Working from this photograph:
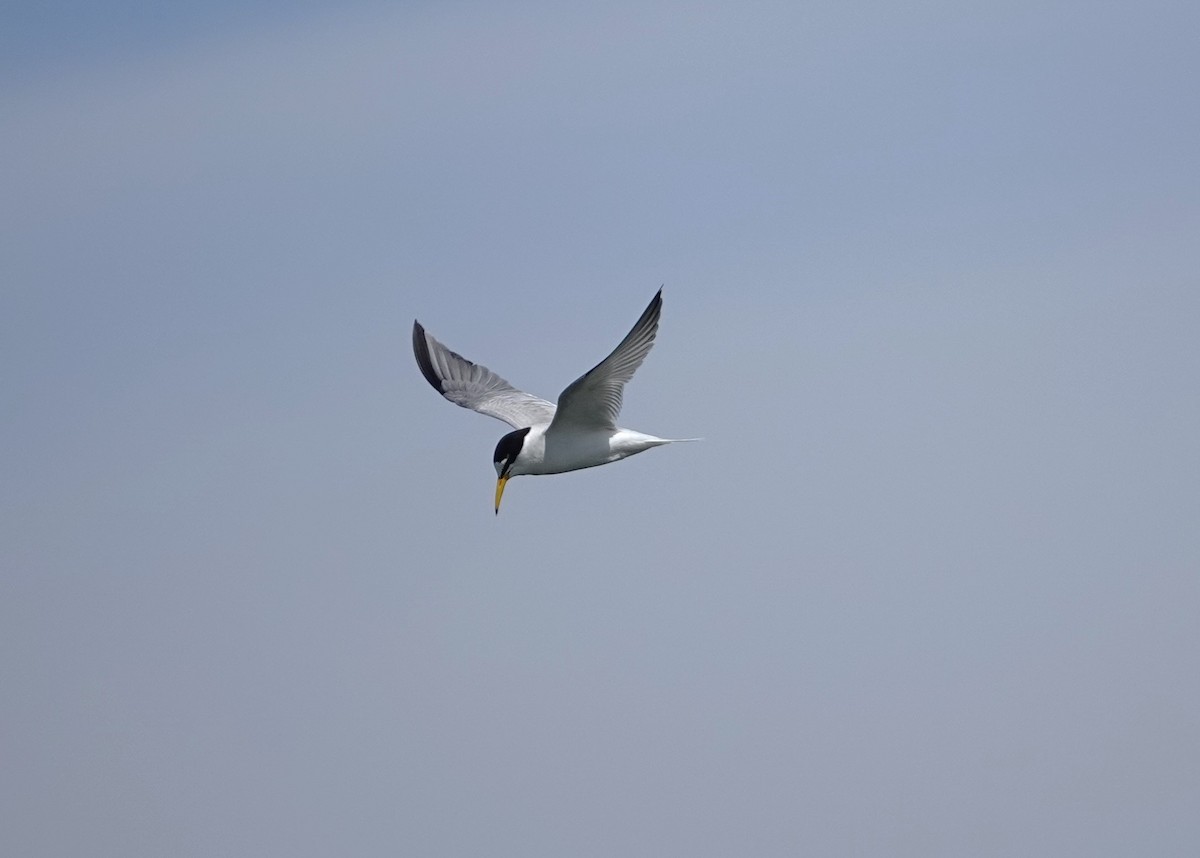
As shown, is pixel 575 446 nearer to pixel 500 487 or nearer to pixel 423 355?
pixel 500 487

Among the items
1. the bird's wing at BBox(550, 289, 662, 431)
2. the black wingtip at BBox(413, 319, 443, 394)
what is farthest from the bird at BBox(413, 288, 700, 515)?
the black wingtip at BBox(413, 319, 443, 394)

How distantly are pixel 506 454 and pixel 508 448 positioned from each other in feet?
0.26

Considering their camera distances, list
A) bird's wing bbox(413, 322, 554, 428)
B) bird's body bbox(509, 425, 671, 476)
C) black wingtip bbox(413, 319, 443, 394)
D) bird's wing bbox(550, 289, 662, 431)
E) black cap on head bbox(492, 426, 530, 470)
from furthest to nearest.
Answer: black wingtip bbox(413, 319, 443, 394) → bird's wing bbox(413, 322, 554, 428) → bird's body bbox(509, 425, 671, 476) → black cap on head bbox(492, 426, 530, 470) → bird's wing bbox(550, 289, 662, 431)

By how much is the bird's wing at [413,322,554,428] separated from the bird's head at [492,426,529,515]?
2.70 metres

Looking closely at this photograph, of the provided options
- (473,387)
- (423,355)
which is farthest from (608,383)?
(423,355)

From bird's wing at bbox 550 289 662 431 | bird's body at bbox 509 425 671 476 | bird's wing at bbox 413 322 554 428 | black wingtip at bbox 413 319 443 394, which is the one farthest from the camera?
black wingtip at bbox 413 319 443 394

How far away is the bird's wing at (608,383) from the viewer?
1631cm

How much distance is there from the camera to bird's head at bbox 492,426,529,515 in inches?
693

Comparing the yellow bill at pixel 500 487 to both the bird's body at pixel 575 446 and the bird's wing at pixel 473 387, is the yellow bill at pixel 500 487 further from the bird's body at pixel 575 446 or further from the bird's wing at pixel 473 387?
the bird's wing at pixel 473 387

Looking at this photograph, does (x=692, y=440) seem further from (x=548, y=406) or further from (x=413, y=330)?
(x=413, y=330)

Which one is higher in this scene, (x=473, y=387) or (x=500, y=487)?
(x=473, y=387)

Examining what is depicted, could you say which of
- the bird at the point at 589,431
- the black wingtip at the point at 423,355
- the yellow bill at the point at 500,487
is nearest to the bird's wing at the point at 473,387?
the black wingtip at the point at 423,355

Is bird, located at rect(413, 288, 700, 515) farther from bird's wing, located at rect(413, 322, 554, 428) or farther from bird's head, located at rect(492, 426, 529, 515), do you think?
bird's wing, located at rect(413, 322, 554, 428)

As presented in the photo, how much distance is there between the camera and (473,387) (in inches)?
885
